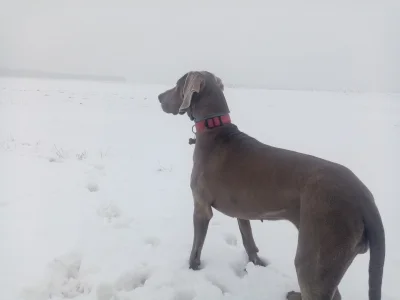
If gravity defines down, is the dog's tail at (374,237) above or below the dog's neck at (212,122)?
below

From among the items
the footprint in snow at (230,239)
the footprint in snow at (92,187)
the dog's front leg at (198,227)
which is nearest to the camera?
the dog's front leg at (198,227)

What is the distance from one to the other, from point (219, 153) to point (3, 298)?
1994 millimetres

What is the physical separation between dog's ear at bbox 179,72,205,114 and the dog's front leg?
0.86m

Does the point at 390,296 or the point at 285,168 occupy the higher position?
the point at 285,168

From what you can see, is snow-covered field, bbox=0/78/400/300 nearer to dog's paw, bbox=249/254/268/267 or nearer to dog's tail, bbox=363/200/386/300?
dog's paw, bbox=249/254/268/267

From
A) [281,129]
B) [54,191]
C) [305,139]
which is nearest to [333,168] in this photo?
[54,191]

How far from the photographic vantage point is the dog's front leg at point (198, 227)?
319 cm

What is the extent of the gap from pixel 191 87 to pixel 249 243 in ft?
5.06

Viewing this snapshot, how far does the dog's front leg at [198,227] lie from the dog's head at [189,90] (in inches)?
35.9

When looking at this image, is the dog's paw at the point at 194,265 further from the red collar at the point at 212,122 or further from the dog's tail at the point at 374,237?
the dog's tail at the point at 374,237

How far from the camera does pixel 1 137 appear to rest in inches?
337

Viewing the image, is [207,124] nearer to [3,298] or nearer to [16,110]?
[3,298]

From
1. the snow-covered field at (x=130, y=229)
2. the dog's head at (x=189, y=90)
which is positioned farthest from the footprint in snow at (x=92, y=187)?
the dog's head at (x=189, y=90)

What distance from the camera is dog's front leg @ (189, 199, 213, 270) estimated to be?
3188 mm
